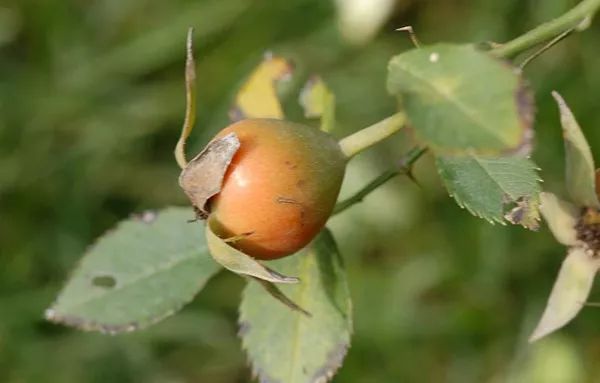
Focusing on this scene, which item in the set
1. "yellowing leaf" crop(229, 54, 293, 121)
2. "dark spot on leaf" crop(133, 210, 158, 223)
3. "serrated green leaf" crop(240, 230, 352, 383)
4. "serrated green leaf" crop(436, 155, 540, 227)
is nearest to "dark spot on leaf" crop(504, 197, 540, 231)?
"serrated green leaf" crop(436, 155, 540, 227)

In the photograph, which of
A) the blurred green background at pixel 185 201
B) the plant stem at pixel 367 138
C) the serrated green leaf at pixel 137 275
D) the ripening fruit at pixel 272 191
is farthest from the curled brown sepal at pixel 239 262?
the blurred green background at pixel 185 201

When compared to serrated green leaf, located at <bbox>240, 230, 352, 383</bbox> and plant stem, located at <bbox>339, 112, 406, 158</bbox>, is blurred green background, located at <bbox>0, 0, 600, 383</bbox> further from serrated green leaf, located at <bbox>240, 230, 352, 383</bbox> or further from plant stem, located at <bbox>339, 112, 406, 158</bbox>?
plant stem, located at <bbox>339, 112, 406, 158</bbox>

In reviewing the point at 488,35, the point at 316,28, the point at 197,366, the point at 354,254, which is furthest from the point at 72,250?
the point at 488,35

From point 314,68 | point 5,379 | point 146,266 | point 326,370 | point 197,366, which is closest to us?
point 326,370

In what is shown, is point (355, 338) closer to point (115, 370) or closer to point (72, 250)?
point (115, 370)

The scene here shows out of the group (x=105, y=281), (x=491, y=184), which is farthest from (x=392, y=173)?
(x=105, y=281)

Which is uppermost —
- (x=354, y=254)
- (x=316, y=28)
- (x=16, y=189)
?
(x=316, y=28)

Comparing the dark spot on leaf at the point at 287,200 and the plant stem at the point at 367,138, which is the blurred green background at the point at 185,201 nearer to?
the plant stem at the point at 367,138
